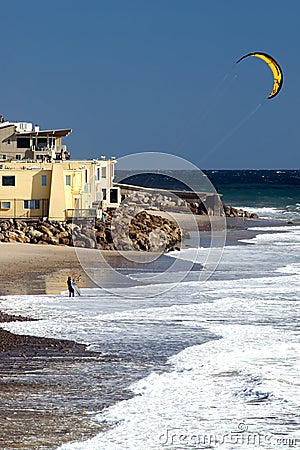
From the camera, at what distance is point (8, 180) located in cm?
3847

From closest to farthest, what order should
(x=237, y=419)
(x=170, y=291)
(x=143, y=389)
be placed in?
(x=237, y=419) → (x=143, y=389) → (x=170, y=291)

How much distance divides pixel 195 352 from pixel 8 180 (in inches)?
964

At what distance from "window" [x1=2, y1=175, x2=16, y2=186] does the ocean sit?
13225 mm

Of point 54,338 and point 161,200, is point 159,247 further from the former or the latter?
point 161,200

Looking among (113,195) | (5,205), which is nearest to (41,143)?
(113,195)

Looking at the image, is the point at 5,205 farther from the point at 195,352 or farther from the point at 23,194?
the point at 195,352

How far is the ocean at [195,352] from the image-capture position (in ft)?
36.2

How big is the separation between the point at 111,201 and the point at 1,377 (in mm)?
36087

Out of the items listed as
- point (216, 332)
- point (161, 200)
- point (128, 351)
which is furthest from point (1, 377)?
point (161, 200)

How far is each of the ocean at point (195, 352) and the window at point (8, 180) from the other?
13225 millimetres

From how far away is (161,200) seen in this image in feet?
204

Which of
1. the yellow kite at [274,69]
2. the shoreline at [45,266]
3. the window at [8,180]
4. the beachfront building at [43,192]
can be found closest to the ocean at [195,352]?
the shoreline at [45,266]

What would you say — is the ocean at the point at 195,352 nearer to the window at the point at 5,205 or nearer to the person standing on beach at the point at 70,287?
the person standing on beach at the point at 70,287

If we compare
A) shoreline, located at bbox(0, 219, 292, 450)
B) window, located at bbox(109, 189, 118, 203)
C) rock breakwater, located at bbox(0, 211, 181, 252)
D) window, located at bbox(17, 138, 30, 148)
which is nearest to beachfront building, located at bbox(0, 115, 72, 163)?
window, located at bbox(17, 138, 30, 148)
